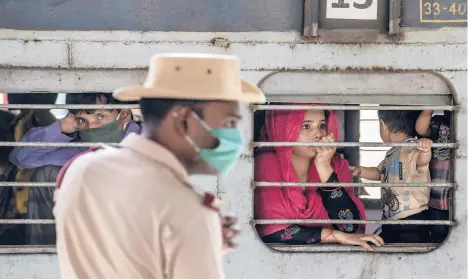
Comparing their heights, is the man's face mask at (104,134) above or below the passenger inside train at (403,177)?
above

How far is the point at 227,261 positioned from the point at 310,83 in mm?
1206

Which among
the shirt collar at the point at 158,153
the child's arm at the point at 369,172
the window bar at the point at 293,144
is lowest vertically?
the child's arm at the point at 369,172

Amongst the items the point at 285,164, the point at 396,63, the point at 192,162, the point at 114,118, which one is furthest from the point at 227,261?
the point at 192,162

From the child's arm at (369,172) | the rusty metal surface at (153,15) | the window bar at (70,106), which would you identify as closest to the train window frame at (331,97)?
the window bar at (70,106)

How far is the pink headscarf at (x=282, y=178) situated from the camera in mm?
4848

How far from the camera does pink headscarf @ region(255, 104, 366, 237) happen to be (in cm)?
485

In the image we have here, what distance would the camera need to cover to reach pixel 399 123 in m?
5.02

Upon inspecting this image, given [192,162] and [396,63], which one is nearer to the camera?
[192,162]

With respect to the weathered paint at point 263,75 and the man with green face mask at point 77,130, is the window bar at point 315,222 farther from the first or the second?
the man with green face mask at point 77,130

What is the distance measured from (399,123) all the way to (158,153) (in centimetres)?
307

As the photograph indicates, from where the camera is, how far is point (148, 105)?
2291mm

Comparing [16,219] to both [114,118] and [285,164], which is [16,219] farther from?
[285,164]

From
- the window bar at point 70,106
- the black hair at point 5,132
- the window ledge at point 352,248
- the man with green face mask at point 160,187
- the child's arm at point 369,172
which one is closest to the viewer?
the man with green face mask at point 160,187

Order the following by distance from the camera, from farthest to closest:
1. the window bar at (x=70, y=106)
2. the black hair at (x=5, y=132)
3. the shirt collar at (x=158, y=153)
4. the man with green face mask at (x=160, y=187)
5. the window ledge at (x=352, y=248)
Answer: the black hair at (x=5, y=132)
the window ledge at (x=352, y=248)
the window bar at (x=70, y=106)
the shirt collar at (x=158, y=153)
the man with green face mask at (x=160, y=187)
